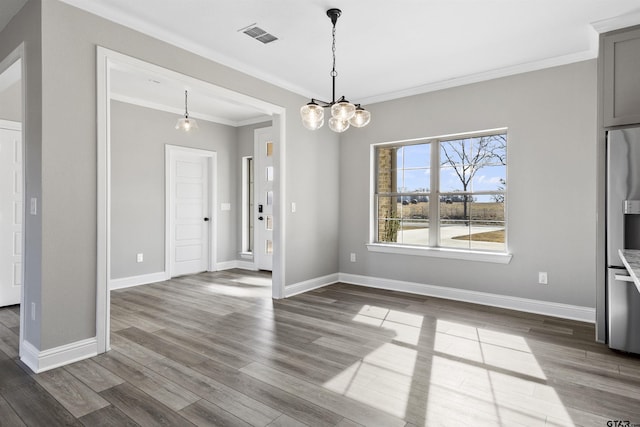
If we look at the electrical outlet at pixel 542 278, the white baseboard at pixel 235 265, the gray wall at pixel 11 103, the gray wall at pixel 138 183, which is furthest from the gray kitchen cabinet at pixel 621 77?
the gray wall at pixel 11 103

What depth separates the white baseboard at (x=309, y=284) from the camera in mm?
4770

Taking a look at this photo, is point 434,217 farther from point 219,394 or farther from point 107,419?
point 107,419

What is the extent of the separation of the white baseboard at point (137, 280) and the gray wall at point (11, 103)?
2377mm

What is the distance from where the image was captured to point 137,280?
545cm

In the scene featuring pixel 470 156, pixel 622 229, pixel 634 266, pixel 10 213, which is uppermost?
pixel 470 156

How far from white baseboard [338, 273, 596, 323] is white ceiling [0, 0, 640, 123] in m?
2.58

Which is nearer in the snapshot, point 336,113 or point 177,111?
point 336,113

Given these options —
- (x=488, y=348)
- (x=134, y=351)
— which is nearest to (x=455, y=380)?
(x=488, y=348)

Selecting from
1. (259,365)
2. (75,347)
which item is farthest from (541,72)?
(75,347)

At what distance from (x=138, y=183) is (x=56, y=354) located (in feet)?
10.7

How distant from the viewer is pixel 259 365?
2.74 m

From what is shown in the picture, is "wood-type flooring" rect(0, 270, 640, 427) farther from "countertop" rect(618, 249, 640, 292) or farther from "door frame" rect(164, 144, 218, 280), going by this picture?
"door frame" rect(164, 144, 218, 280)

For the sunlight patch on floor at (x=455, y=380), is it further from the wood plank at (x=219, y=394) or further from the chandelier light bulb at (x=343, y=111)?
the chandelier light bulb at (x=343, y=111)

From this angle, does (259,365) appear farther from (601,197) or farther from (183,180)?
(183,180)
